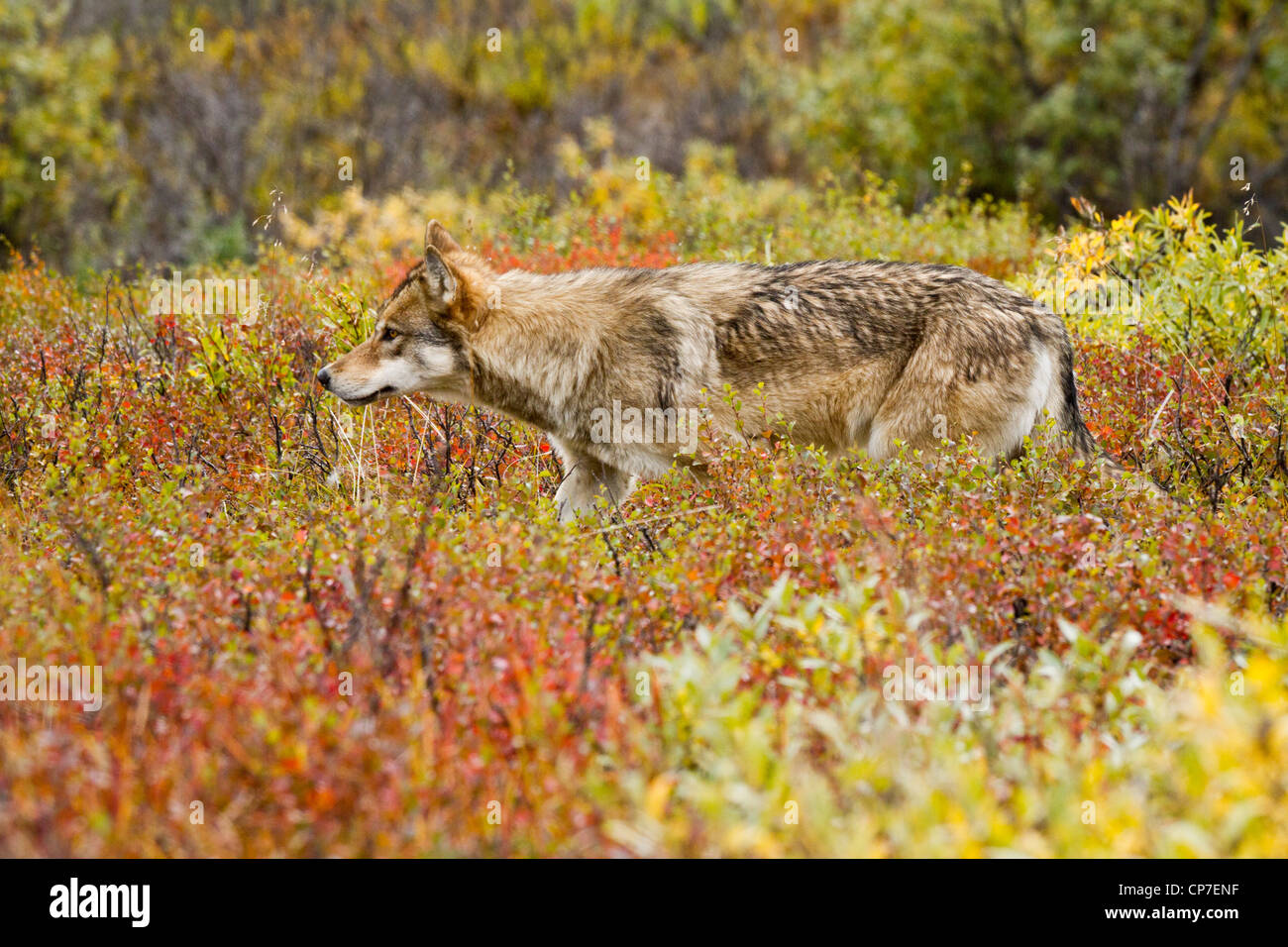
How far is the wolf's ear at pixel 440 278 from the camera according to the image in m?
5.78

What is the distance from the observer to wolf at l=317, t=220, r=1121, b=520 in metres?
5.83

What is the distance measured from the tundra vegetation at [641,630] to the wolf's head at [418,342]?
1.50 ft

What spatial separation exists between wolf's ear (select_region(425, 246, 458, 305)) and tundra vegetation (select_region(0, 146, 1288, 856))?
858 mm

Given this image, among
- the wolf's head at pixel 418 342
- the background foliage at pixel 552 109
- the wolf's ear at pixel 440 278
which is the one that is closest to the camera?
the wolf's ear at pixel 440 278

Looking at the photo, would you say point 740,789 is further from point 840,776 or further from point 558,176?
point 558,176

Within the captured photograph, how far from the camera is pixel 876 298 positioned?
6.11 metres

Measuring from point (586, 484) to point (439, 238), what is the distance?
1.56m

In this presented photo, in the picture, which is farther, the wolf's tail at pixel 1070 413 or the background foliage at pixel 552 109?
the background foliage at pixel 552 109

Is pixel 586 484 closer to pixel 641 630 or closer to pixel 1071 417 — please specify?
pixel 641 630

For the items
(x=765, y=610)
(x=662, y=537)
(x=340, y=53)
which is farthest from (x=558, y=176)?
(x=765, y=610)

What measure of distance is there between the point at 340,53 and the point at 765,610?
2461 centimetres

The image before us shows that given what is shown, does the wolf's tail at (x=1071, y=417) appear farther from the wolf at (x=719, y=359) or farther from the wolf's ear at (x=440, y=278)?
the wolf's ear at (x=440, y=278)

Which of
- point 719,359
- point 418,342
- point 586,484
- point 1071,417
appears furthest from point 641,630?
point 1071,417

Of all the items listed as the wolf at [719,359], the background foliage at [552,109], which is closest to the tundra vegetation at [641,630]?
the wolf at [719,359]
